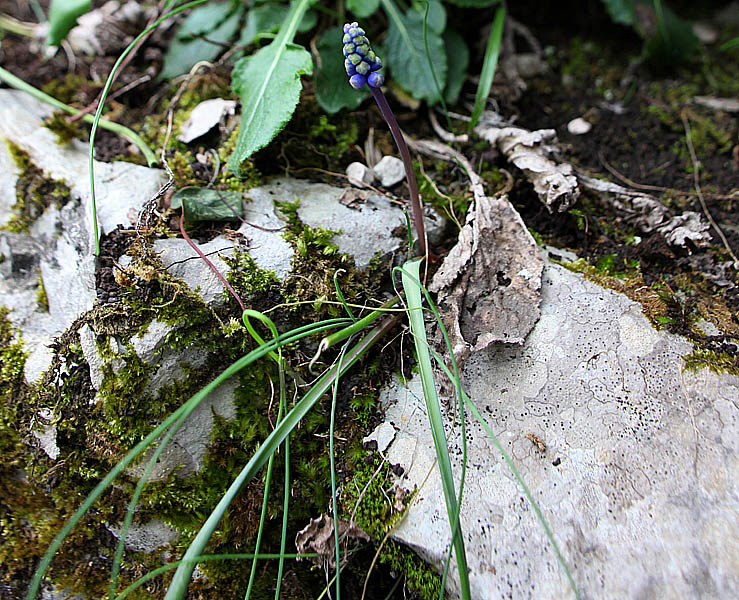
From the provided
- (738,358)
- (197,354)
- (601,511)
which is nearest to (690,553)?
(601,511)

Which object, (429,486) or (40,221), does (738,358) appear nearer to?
(429,486)

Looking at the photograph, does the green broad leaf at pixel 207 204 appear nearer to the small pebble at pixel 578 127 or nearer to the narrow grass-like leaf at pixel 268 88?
the narrow grass-like leaf at pixel 268 88

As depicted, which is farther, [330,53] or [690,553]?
[330,53]

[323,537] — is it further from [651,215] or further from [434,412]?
[651,215]

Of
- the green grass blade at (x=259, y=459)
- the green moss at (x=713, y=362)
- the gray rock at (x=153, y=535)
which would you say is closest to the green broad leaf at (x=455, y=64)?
the green grass blade at (x=259, y=459)

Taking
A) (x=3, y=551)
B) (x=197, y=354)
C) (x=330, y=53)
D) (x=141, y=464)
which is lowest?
(x=3, y=551)

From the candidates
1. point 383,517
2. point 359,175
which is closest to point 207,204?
point 359,175

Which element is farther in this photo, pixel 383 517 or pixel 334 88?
pixel 334 88
